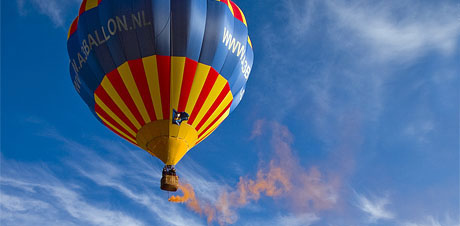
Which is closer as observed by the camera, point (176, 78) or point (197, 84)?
point (176, 78)

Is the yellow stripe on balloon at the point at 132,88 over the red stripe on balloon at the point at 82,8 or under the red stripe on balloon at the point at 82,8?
under

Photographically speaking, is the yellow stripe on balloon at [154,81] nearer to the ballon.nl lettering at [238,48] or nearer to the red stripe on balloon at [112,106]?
the red stripe on balloon at [112,106]

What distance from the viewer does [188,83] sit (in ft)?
43.3

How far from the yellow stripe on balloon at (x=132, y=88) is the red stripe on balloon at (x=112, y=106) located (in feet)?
2.55

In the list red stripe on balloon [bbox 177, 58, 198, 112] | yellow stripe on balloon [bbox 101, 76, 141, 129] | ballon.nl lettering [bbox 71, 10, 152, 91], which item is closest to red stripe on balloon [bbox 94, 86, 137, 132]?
yellow stripe on balloon [bbox 101, 76, 141, 129]

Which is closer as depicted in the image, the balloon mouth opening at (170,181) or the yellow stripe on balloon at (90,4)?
the balloon mouth opening at (170,181)

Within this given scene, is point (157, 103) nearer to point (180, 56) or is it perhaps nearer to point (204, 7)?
point (180, 56)

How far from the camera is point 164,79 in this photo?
42.6 feet

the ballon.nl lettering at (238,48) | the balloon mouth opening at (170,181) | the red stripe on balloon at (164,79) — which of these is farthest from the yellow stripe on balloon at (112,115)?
the ballon.nl lettering at (238,48)

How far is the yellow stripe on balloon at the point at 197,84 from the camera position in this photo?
1326cm

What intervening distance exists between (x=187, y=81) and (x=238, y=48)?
7.69 feet

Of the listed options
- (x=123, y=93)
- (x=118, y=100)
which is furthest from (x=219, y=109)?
(x=118, y=100)

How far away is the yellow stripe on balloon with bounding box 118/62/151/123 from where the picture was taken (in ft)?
42.6

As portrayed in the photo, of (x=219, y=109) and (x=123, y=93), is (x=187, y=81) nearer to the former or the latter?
(x=219, y=109)
